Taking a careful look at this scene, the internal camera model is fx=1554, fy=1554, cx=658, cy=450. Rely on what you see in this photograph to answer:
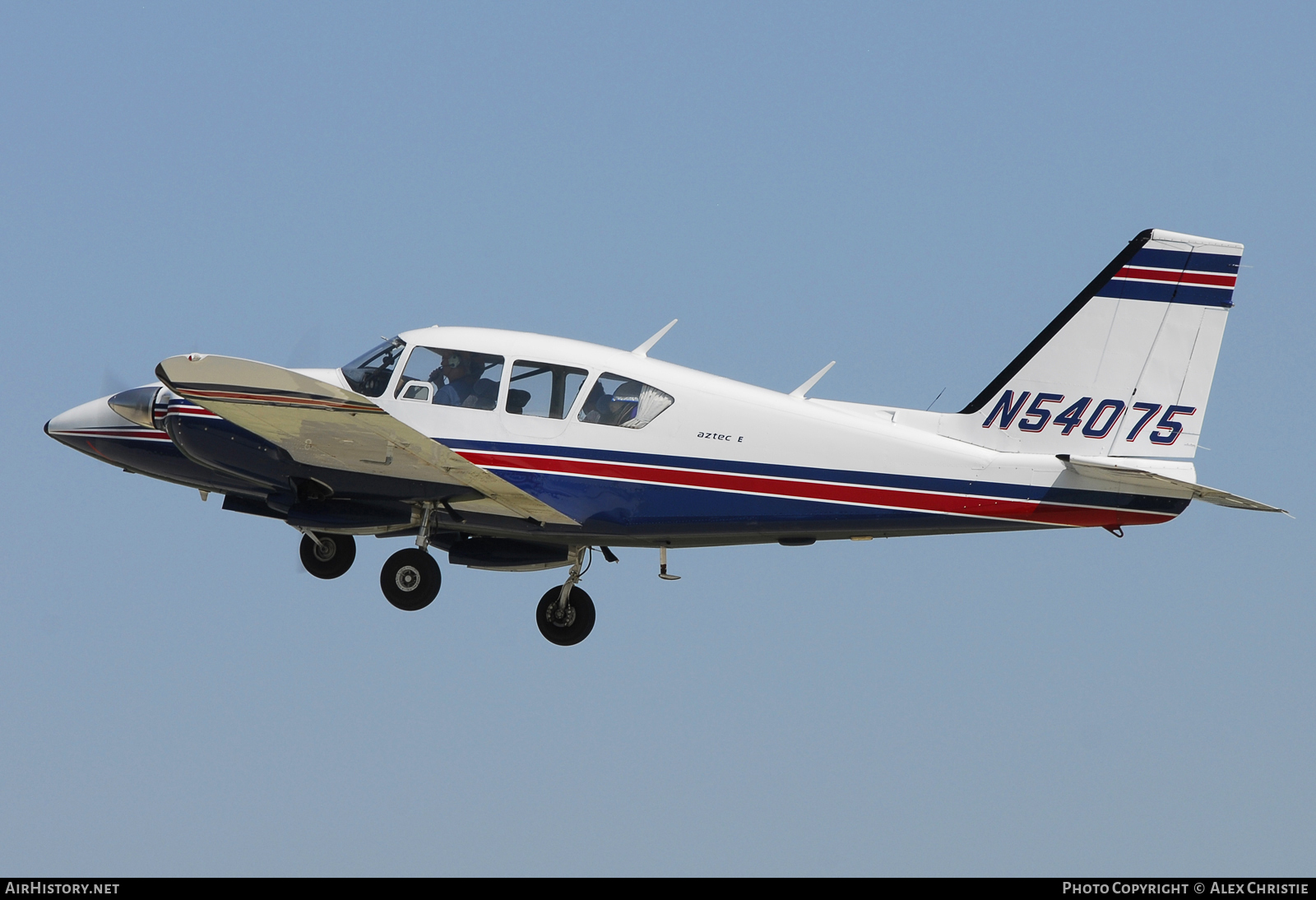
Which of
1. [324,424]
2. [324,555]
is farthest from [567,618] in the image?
[324,424]

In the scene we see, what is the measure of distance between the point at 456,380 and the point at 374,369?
3.20 feet

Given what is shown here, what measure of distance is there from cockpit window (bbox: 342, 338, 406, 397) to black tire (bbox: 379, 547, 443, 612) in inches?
67.9

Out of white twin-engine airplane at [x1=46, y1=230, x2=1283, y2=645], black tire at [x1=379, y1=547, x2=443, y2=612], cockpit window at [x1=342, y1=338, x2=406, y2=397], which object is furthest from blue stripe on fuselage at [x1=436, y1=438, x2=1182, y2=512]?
black tire at [x1=379, y1=547, x2=443, y2=612]

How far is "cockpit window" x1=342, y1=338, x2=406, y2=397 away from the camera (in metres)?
16.0

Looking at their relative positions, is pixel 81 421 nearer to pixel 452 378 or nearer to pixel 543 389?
pixel 452 378

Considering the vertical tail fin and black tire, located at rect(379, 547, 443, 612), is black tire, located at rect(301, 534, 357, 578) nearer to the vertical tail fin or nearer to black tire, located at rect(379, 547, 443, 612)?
black tire, located at rect(379, 547, 443, 612)

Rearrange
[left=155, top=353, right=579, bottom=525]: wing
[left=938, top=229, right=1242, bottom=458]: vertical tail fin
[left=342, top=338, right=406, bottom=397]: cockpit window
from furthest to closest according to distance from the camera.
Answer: [left=342, top=338, right=406, bottom=397]: cockpit window < [left=938, top=229, right=1242, bottom=458]: vertical tail fin < [left=155, top=353, right=579, bottom=525]: wing

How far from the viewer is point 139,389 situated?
1711cm

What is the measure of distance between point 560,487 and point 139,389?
16.5 ft

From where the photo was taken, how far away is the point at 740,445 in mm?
15594

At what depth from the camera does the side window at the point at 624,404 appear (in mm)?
15656

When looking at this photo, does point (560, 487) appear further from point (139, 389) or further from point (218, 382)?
point (139, 389)

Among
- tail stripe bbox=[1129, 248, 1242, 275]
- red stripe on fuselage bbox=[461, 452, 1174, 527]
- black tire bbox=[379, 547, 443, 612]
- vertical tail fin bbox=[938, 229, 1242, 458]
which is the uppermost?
tail stripe bbox=[1129, 248, 1242, 275]

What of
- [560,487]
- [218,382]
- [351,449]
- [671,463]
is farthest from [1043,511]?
[218,382]
